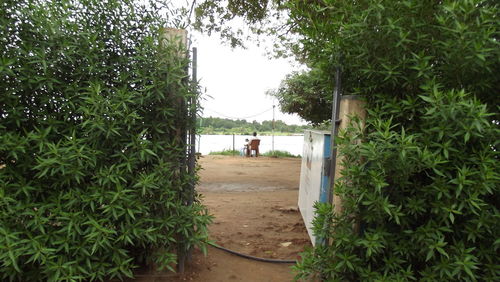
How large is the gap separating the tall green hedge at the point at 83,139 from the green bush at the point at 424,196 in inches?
57.7

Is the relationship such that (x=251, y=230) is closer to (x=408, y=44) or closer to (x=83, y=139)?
(x=83, y=139)

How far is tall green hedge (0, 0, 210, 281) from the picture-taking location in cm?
254

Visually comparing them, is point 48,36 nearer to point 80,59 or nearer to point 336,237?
point 80,59

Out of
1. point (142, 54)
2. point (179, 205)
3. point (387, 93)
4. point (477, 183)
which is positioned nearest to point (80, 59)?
point (142, 54)

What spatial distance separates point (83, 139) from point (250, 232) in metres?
3.09

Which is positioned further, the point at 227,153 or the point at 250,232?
the point at 227,153

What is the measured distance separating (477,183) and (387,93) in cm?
87

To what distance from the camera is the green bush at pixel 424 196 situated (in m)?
2.11

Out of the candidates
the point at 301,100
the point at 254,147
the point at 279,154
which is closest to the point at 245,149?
the point at 254,147

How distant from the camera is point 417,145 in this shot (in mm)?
2223

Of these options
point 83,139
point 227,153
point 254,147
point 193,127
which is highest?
point 193,127

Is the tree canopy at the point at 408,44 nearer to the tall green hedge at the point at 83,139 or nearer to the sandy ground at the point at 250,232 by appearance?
the tall green hedge at the point at 83,139

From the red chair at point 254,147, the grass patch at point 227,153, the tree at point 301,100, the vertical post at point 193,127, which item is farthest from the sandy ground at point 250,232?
the grass patch at point 227,153

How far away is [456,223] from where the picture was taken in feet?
7.66
